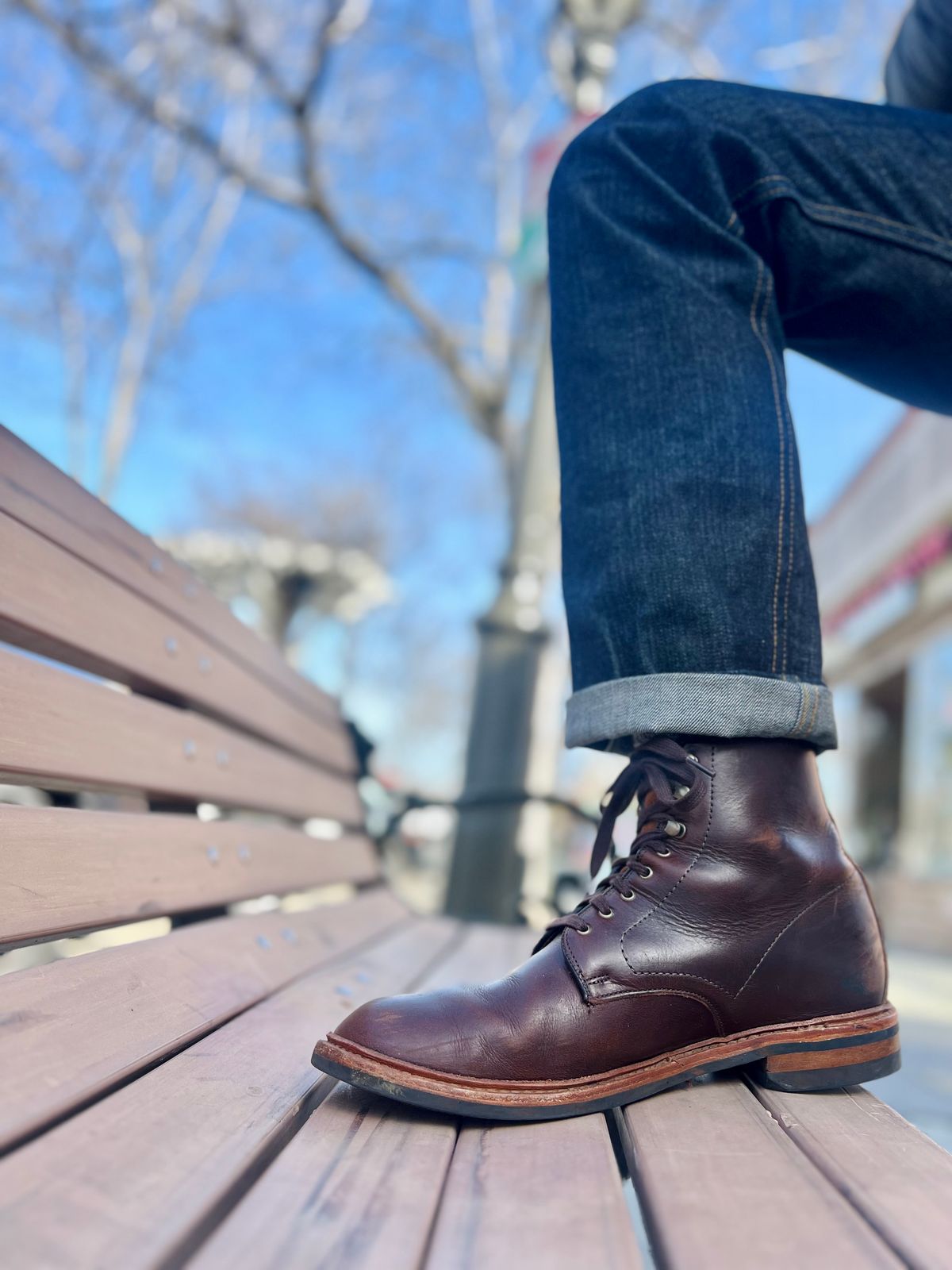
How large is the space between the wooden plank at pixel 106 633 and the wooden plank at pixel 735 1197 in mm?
751

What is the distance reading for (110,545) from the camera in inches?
49.7

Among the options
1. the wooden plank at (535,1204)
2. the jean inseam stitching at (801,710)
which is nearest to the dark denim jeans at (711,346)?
the jean inseam stitching at (801,710)

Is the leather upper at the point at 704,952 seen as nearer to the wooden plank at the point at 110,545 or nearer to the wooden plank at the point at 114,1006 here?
the wooden plank at the point at 114,1006

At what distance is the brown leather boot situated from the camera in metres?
0.89

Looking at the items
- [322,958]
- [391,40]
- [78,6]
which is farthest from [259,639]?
[391,40]

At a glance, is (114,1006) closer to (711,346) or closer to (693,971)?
→ (693,971)

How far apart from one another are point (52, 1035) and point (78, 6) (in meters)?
6.74

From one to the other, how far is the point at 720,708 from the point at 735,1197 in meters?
0.44

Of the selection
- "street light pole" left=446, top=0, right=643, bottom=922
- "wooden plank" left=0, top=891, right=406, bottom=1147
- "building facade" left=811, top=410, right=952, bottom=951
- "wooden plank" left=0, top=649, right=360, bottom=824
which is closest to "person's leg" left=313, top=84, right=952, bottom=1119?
"wooden plank" left=0, top=891, right=406, bottom=1147

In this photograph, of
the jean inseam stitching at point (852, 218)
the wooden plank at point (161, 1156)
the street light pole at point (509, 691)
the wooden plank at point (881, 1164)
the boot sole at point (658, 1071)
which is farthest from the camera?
the street light pole at point (509, 691)

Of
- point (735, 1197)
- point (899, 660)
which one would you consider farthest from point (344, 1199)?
point (899, 660)

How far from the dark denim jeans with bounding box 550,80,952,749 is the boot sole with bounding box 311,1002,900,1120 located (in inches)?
11.6

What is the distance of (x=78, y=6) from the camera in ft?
19.2

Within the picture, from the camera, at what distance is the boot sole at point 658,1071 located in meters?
0.84
